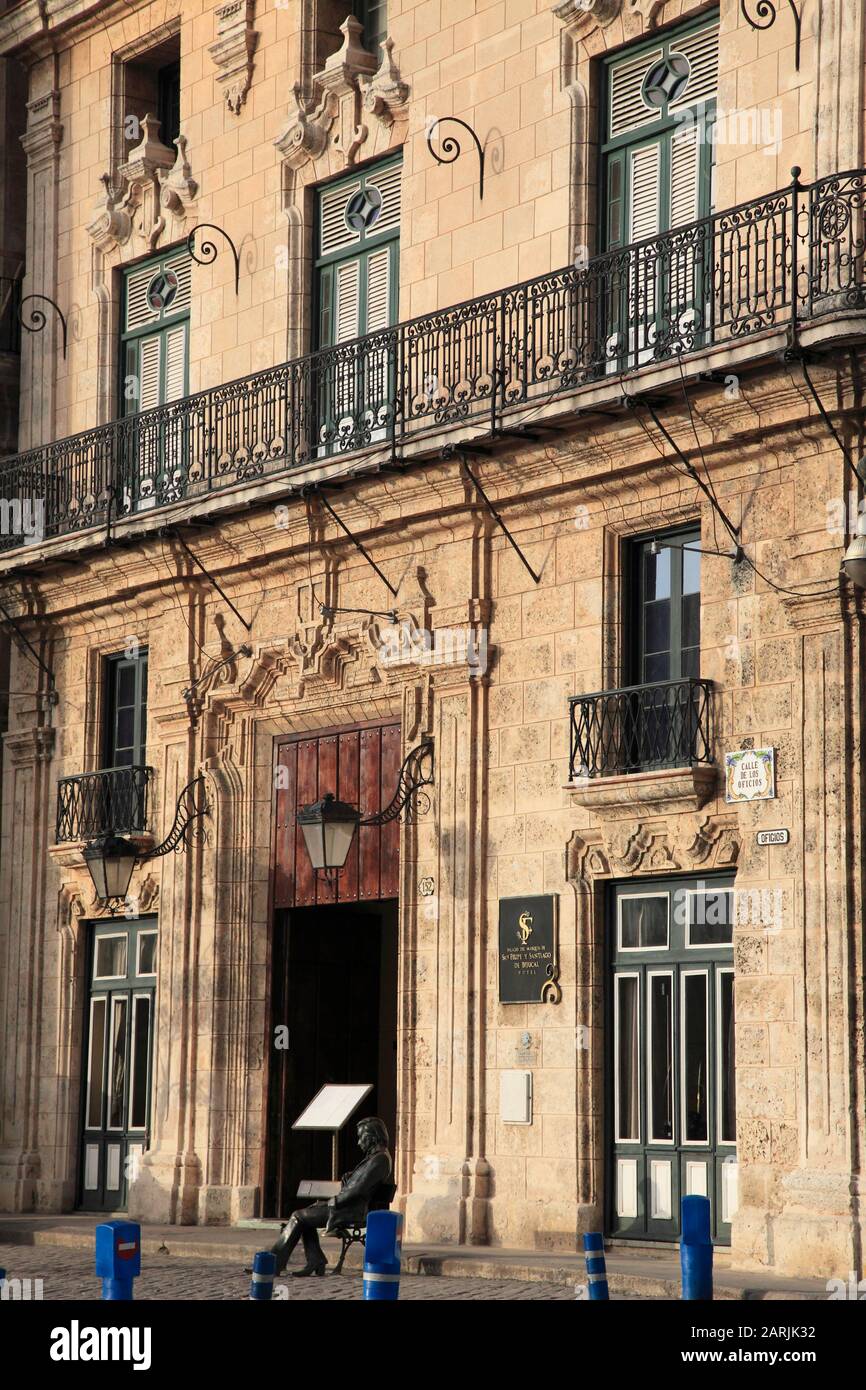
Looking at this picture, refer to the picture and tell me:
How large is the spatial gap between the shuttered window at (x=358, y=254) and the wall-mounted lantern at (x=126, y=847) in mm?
4385

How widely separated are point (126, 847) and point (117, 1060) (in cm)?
245

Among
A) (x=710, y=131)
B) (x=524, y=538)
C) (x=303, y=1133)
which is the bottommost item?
(x=303, y=1133)

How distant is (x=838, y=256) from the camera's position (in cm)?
1595

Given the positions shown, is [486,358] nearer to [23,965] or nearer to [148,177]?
[148,177]

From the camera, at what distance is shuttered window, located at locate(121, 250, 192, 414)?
78.2 ft

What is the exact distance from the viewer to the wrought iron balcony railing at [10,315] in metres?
26.0

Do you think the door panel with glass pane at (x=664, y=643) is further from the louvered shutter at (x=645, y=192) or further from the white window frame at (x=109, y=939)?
the white window frame at (x=109, y=939)

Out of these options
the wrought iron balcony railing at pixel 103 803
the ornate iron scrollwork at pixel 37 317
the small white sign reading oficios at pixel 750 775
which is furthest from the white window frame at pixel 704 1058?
the ornate iron scrollwork at pixel 37 317

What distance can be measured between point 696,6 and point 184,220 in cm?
723

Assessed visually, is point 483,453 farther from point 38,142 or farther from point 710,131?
point 38,142

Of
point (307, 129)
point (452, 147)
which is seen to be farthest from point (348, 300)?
point (452, 147)

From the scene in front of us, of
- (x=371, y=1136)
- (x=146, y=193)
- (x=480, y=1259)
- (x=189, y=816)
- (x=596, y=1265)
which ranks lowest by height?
(x=480, y=1259)

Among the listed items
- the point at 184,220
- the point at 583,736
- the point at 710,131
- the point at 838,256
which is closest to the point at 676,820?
the point at 583,736

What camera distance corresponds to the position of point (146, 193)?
958 inches
